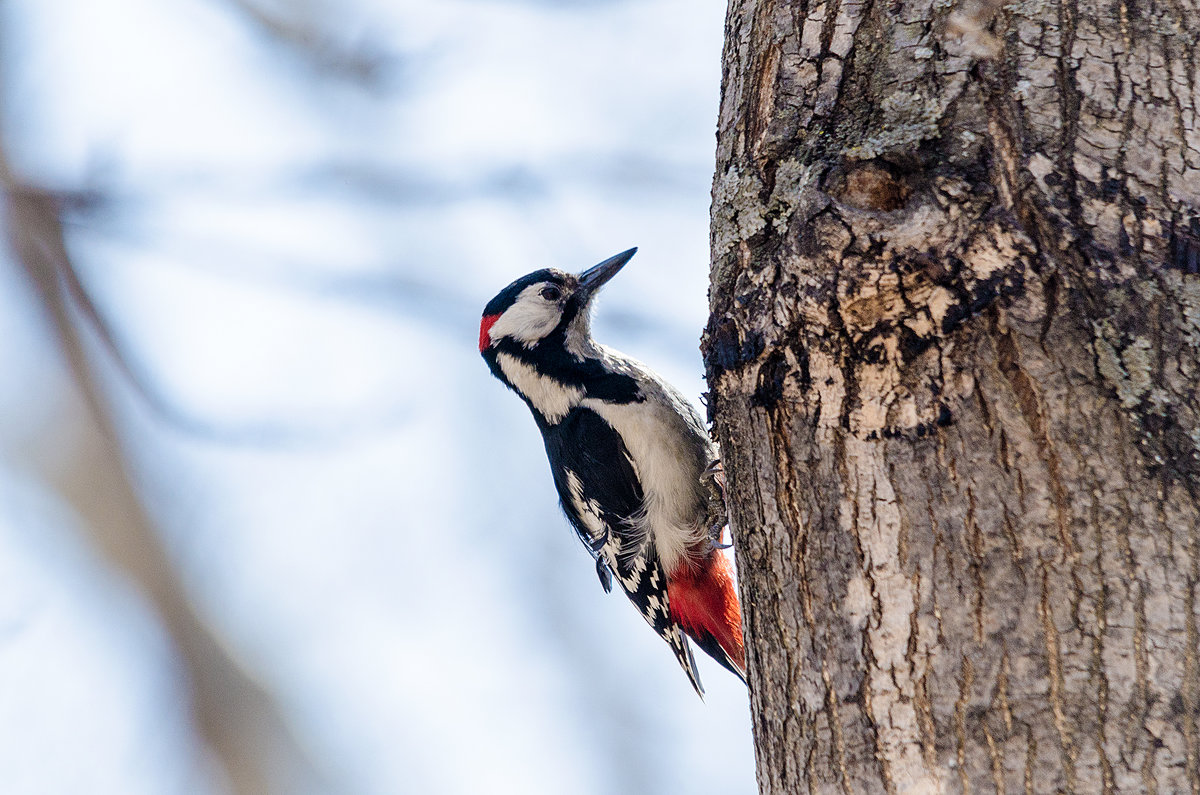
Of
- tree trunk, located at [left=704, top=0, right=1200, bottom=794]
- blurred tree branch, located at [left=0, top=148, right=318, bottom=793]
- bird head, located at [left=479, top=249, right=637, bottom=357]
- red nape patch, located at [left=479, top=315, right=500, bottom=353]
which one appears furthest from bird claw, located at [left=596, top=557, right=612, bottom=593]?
tree trunk, located at [left=704, top=0, right=1200, bottom=794]

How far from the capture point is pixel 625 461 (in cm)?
339

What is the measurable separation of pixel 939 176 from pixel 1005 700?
73 centimetres

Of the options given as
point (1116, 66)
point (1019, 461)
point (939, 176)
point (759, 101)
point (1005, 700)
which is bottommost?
point (1005, 700)

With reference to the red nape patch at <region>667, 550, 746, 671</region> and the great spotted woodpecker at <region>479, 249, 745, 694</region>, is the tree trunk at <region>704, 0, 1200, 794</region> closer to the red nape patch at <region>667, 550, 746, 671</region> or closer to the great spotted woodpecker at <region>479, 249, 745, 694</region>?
the great spotted woodpecker at <region>479, 249, 745, 694</region>

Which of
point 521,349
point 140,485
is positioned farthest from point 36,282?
point 521,349

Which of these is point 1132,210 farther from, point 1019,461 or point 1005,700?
point 1005,700

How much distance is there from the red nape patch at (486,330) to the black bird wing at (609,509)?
54cm

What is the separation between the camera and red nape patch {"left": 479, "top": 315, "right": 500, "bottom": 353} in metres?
3.99

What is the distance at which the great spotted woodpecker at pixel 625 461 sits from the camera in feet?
11.0

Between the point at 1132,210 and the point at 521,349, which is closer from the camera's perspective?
the point at 1132,210

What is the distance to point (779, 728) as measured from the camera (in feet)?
4.96

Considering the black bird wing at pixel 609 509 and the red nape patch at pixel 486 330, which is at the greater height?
the red nape patch at pixel 486 330

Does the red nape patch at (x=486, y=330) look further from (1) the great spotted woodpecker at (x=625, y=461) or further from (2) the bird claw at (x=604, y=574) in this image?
(2) the bird claw at (x=604, y=574)

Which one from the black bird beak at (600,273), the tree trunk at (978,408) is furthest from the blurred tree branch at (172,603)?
the tree trunk at (978,408)
